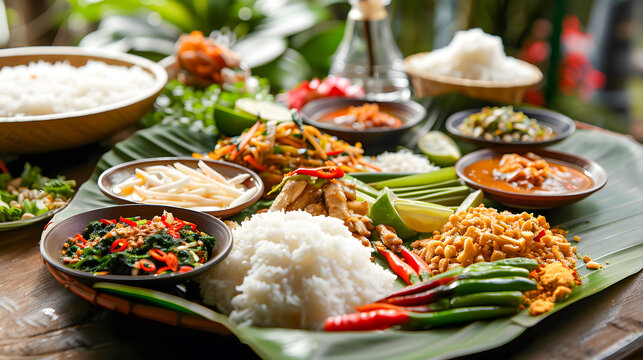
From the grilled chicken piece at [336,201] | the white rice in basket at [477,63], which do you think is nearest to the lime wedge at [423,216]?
the grilled chicken piece at [336,201]

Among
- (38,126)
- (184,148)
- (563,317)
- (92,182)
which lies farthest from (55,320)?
(563,317)

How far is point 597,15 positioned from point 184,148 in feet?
16.6

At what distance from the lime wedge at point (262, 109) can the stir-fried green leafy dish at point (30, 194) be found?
4.02ft

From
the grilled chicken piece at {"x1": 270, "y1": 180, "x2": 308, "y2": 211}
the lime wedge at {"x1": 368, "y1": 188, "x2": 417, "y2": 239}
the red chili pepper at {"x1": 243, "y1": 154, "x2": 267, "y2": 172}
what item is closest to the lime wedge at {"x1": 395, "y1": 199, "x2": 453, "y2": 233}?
the lime wedge at {"x1": 368, "y1": 188, "x2": 417, "y2": 239}

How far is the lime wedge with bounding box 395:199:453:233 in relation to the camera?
8.85 ft

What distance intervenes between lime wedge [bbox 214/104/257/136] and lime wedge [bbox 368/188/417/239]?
1237 mm

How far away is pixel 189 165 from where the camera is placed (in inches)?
122

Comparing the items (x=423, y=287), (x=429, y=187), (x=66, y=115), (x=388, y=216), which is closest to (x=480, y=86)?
(x=429, y=187)

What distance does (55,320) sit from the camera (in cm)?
210

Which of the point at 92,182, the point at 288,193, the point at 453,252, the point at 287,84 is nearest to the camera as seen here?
the point at 453,252

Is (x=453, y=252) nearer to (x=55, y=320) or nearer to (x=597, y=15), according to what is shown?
(x=55, y=320)

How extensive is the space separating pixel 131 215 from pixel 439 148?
202cm

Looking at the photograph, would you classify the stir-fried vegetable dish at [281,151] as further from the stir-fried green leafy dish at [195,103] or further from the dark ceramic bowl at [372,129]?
the stir-fried green leafy dish at [195,103]

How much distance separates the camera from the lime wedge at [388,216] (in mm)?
2693
